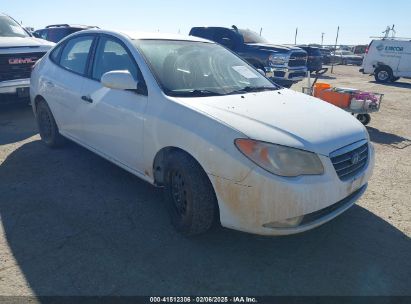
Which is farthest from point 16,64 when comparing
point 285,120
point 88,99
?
point 285,120

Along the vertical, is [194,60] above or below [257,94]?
above

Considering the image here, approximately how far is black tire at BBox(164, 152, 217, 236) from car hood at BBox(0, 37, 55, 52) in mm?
5438

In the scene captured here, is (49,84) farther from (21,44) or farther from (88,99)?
(21,44)

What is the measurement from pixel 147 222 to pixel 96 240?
1.62 feet

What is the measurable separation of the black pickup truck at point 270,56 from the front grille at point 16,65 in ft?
18.3

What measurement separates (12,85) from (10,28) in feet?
6.84

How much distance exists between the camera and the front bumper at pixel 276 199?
8.05 feet

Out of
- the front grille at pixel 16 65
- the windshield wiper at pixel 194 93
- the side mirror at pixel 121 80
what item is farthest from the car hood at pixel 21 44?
the windshield wiper at pixel 194 93

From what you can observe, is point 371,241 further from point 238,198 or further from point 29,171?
point 29,171

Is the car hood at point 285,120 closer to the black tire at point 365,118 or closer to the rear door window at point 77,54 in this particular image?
the rear door window at point 77,54

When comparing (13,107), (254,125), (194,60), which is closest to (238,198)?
(254,125)

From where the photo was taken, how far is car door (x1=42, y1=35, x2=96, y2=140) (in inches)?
162

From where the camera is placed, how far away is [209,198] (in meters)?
2.75

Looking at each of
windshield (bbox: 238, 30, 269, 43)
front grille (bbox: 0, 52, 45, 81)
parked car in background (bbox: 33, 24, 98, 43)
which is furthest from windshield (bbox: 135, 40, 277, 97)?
parked car in background (bbox: 33, 24, 98, 43)
